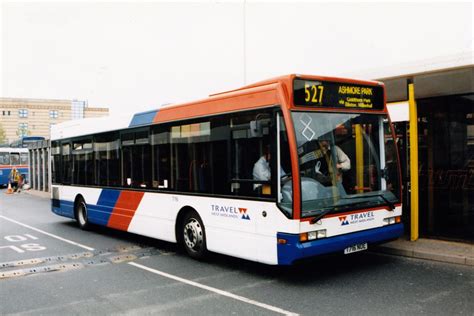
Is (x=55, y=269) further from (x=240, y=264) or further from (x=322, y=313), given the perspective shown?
(x=322, y=313)

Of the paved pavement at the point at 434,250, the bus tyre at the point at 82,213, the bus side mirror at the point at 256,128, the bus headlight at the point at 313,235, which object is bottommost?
the paved pavement at the point at 434,250

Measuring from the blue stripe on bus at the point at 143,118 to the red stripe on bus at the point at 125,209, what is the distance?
145cm

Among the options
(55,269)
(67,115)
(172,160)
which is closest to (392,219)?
(172,160)

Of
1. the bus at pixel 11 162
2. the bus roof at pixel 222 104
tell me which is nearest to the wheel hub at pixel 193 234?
the bus roof at pixel 222 104

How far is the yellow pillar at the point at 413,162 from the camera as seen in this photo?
8.86 m

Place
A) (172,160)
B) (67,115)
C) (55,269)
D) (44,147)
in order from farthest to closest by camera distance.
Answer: (67,115), (44,147), (172,160), (55,269)

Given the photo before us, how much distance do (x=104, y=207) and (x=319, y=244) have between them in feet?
21.1

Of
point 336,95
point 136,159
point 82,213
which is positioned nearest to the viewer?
point 336,95

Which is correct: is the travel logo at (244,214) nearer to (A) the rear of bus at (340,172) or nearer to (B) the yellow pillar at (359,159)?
(A) the rear of bus at (340,172)

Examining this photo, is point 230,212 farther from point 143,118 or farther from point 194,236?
point 143,118

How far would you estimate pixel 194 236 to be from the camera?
8375 millimetres

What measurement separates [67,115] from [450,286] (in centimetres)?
9277

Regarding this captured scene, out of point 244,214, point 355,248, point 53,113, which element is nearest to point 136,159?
point 244,214

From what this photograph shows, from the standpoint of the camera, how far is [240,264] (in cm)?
808
